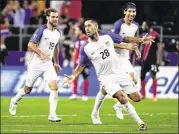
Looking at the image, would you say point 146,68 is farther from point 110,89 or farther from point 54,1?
point 110,89

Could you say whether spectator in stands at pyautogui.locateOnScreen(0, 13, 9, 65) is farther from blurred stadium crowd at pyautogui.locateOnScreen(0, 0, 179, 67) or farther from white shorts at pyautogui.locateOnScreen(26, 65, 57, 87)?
white shorts at pyautogui.locateOnScreen(26, 65, 57, 87)

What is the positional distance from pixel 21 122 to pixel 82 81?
10.7 meters

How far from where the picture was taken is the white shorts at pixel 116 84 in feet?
56.3

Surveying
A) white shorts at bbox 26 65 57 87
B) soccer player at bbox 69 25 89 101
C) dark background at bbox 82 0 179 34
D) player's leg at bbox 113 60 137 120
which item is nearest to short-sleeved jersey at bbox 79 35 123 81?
white shorts at bbox 26 65 57 87

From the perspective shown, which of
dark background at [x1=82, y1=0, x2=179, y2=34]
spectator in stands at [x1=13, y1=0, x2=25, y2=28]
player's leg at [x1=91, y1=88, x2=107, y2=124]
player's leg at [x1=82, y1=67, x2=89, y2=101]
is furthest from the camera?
dark background at [x1=82, y1=0, x2=179, y2=34]

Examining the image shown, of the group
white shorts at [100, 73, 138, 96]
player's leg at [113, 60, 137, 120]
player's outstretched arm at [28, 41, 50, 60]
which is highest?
player's outstretched arm at [28, 41, 50, 60]

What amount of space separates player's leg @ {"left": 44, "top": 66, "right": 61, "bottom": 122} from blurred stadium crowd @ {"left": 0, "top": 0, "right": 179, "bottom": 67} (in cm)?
1118

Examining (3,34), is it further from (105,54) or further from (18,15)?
(105,54)

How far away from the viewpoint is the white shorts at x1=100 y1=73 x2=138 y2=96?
17.2 meters

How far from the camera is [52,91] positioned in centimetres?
1902

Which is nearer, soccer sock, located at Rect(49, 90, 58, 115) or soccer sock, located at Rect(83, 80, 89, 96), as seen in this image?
soccer sock, located at Rect(49, 90, 58, 115)

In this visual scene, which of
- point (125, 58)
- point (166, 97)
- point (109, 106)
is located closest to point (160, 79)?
point (166, 97)

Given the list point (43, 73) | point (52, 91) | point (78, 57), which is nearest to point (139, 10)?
point (78, 57)

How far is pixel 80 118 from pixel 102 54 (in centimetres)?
342
